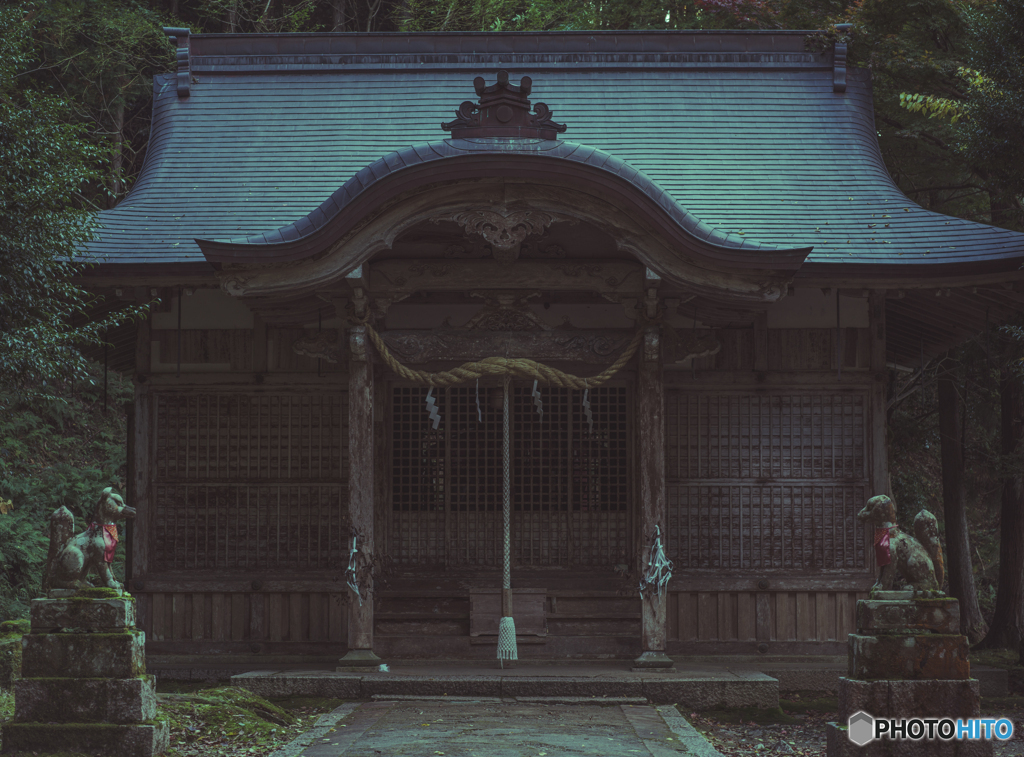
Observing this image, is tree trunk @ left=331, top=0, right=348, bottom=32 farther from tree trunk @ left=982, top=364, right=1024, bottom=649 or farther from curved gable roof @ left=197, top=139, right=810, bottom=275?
tree trunk @ left=982, top=364, right=1024, bottom=649

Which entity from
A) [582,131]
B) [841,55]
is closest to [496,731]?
[582,131]

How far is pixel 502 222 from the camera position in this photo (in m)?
8.62

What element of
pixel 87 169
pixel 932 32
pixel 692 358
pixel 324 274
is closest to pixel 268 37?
pixel 87 169

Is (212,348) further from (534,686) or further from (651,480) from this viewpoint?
(534,686)

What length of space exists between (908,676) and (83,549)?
194 inches

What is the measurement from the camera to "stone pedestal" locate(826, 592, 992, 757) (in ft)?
18.7

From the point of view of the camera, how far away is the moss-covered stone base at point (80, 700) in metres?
5.95

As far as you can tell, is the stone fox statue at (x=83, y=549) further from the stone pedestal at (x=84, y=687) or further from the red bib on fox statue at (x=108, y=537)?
the stone pedestal at (x=84, y=687)

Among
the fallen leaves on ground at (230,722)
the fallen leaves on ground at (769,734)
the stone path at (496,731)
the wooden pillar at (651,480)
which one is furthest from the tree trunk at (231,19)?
the fallen leaves on ground at (769,734)

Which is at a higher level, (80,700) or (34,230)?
(34,230)

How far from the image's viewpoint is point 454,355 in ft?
30.6

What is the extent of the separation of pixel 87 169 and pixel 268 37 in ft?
15.5

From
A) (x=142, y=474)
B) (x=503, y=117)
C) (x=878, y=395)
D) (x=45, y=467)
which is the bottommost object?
(x=142, y=474)

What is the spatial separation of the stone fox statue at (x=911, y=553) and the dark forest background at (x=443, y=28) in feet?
11.2
